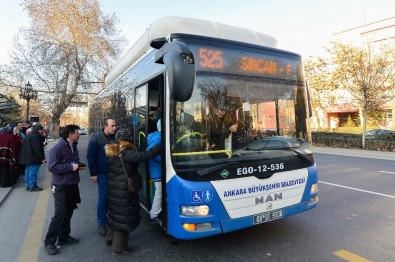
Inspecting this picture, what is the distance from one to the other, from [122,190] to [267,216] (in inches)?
74.7

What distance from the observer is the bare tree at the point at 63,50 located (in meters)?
31.1

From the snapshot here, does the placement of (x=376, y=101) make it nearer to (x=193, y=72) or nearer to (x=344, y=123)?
(x=344, y=123)

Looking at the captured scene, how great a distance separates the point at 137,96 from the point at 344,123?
34.6m

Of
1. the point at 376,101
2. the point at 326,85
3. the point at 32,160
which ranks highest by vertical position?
the point at 326,85

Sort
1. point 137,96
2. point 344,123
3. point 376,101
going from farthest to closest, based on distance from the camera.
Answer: point 344,123 → point 376,101 → point 137,96

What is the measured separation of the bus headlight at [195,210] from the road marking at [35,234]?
2141 millimetres

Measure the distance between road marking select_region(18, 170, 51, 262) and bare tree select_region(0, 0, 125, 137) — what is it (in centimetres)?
2605

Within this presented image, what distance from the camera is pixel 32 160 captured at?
7.39 meters

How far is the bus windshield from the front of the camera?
344cm

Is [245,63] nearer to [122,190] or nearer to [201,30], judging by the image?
[201,30]

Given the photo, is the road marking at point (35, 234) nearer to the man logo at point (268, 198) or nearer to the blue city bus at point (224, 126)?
the blue city bus at point (224, 126)

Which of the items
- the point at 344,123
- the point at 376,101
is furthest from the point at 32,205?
the point at 344,123

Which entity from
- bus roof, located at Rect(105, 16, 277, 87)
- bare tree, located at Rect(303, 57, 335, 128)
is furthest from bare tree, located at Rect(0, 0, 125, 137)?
bus roof, located at Rect(105, 16, 277, 87)

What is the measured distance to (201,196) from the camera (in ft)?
11.0
